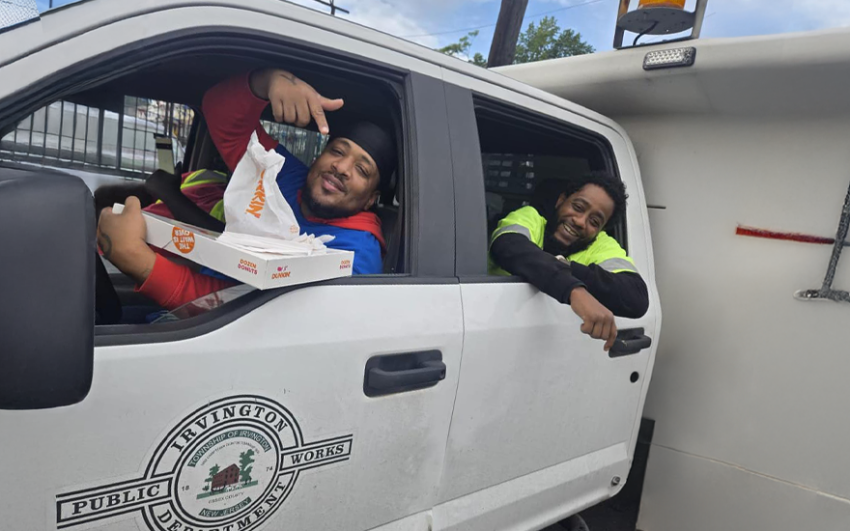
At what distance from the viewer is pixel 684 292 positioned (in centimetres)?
271

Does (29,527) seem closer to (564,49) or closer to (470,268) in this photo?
(470,268)

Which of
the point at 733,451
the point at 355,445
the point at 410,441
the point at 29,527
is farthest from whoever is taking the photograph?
the point at 733,451

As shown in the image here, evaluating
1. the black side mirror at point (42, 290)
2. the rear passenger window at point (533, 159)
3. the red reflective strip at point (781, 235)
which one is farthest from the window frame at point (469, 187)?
the red reflective strip at point (781, 235)

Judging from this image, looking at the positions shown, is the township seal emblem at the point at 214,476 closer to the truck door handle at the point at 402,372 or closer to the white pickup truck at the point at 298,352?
the white pickup truck at the point at 298,352

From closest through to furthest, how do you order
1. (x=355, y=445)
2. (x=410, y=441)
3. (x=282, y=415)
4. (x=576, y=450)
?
(x=282, y=415), (x=355, y=445), (x=410, y=441), (x=576, y=450)

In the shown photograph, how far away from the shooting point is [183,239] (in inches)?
52.4

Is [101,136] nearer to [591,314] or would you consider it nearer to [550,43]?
[591,314]

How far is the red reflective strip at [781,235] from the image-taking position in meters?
2.38

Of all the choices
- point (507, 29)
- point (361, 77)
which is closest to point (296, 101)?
point (361, 77)

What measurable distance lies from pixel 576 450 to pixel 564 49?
60.0ft

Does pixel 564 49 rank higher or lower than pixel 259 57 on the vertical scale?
higher

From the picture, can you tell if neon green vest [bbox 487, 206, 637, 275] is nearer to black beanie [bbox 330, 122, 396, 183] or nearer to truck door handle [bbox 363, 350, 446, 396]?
black beanie [bbox 330, 122, 396, 183]

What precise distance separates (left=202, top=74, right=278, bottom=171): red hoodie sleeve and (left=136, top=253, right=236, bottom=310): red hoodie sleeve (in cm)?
61

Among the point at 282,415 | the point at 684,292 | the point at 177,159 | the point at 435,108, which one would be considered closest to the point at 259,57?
the point at 435,108
